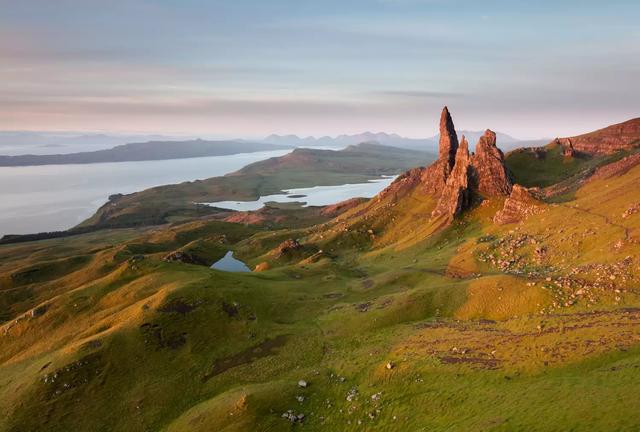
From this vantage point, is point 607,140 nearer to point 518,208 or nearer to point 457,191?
point 457,191

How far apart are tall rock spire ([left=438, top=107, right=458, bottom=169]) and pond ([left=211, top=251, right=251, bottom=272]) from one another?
7918 cm

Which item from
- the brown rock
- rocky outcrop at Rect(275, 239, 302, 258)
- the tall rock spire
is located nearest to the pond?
rocky outcrop at Rect(275, 239, 302, 258)

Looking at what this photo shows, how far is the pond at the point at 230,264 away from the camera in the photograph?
436 ft

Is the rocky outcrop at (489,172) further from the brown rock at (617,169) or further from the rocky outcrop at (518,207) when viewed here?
the brown rock at (617,169)

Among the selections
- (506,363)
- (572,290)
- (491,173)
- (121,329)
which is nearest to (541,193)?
(491,173)

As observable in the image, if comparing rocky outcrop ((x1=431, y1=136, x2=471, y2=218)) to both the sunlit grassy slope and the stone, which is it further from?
the sunlit grassy slope

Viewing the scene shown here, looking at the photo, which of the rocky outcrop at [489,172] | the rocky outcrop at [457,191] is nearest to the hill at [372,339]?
the rocky outcrop at [457,191]

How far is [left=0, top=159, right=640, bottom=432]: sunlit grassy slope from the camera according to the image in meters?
39.7

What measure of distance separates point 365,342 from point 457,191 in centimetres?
7059

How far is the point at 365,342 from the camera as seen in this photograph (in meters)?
59.8

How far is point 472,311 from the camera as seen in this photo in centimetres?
6244

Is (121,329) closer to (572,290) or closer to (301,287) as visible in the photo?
(301,287)

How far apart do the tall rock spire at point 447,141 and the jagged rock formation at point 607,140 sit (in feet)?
138

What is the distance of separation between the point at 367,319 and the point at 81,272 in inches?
3466
